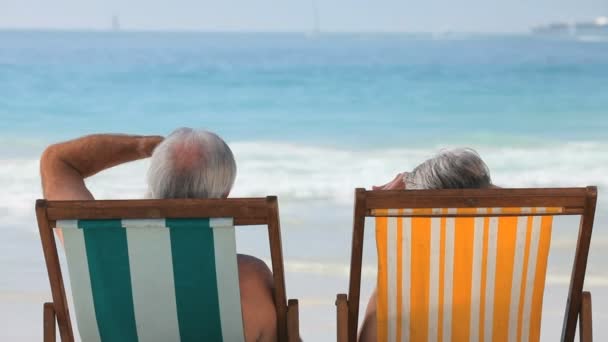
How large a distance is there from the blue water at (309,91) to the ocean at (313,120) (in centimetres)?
5

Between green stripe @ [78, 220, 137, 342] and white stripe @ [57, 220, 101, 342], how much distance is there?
1 centimetres

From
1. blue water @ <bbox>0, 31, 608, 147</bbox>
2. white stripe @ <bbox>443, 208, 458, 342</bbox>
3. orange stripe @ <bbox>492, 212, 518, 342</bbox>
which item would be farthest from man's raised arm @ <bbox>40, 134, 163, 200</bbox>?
blue water @ <bbox>0, 31, 608, 147</bbox>

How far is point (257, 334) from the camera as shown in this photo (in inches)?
83.0

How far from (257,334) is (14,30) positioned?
98.6ft

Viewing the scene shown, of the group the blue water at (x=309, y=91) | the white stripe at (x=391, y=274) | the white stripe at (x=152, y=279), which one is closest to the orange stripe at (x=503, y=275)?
the white stripe at (x=391, y=274)

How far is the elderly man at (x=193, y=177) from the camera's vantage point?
2.00 m

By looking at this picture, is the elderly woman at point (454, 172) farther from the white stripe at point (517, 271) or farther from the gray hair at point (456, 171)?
the white stripe at point (517, 271)

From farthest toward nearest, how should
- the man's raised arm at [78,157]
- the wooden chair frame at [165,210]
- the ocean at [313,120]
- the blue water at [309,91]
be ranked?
the blue water at [309,91], the ocean at [313,120], the man's raised arm at [78,157], the wooden chair frame at [165,210]

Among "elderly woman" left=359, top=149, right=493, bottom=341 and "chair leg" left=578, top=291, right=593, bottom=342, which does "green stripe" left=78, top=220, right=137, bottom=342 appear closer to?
"elderly woman" left=359, top=149, right=493, bottom=341

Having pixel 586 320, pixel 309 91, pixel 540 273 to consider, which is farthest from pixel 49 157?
pixel 309 91

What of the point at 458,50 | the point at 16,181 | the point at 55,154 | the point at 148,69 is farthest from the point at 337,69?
the point at 55,154

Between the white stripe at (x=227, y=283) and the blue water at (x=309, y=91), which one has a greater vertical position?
the blue water at (x=309, y=91)

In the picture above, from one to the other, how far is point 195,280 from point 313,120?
31.1ft

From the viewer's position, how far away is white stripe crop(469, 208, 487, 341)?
6.56ft
